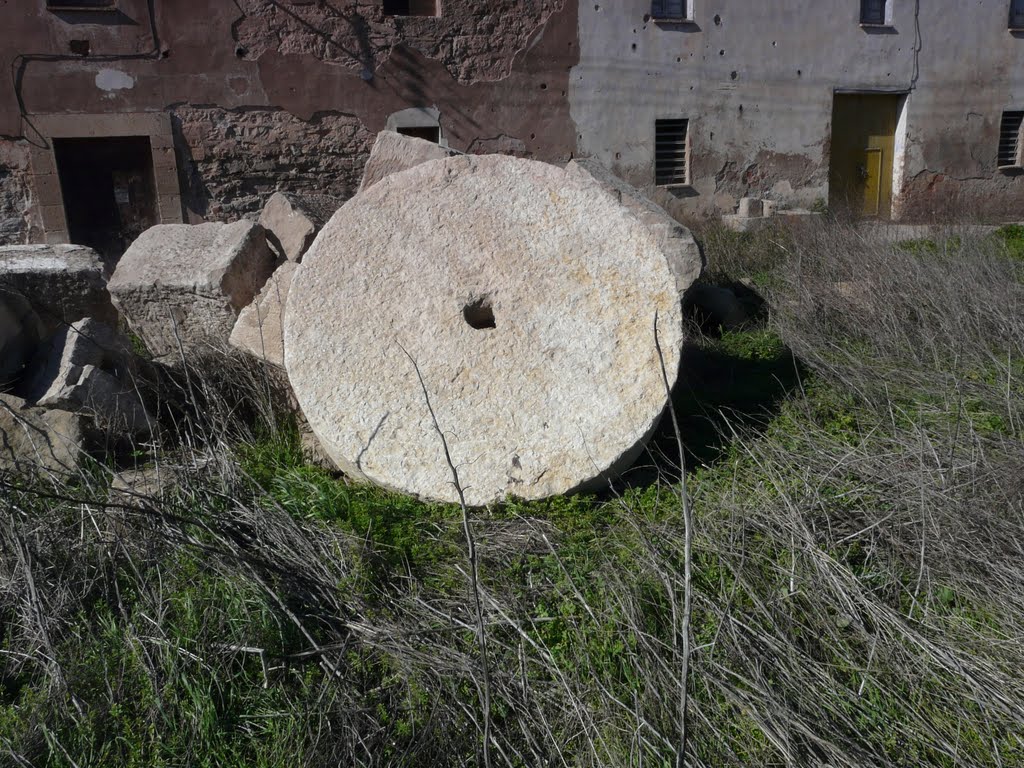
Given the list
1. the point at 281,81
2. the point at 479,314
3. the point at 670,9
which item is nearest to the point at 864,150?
the point at 670,9

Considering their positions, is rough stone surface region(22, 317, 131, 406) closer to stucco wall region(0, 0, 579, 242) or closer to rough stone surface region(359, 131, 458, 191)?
rough stone surface region(359, 131, 458, 191)

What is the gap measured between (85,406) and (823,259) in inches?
186

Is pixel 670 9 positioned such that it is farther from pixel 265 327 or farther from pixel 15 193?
pixel 265 327

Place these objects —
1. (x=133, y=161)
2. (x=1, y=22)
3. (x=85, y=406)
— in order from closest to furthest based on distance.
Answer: (x=85, y=406) → (x=1, y=22) → (x=133, y=161)

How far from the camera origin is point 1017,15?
11.7 metres

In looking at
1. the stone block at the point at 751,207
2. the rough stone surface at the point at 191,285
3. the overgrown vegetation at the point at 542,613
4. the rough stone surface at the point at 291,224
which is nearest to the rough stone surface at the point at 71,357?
the rough stone surface at the point at 191,285

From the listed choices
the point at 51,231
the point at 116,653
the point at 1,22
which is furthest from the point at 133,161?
the point at 116,653

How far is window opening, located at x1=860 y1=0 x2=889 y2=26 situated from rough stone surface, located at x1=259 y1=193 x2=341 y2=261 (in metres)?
9.44

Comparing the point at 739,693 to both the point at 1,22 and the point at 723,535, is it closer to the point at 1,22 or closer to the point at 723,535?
the point at 723,535

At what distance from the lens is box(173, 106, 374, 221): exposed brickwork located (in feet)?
26.1

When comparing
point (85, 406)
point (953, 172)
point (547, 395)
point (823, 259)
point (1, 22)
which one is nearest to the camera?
point (547, 395)

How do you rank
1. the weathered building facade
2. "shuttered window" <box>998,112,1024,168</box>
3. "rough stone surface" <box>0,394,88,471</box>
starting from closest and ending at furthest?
"rough stone surface" <box>0,394,88,471</box> < the weathered building facade < "shuttered window" <box>998,112,1024,168</box>

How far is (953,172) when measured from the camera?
11.6 meters

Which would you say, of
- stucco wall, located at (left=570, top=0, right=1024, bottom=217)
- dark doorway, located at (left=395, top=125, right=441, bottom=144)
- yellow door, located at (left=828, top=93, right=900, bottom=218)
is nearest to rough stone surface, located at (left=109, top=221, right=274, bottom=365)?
dark doorway, located at (left=395, top=125, right=441, bottom=144)
